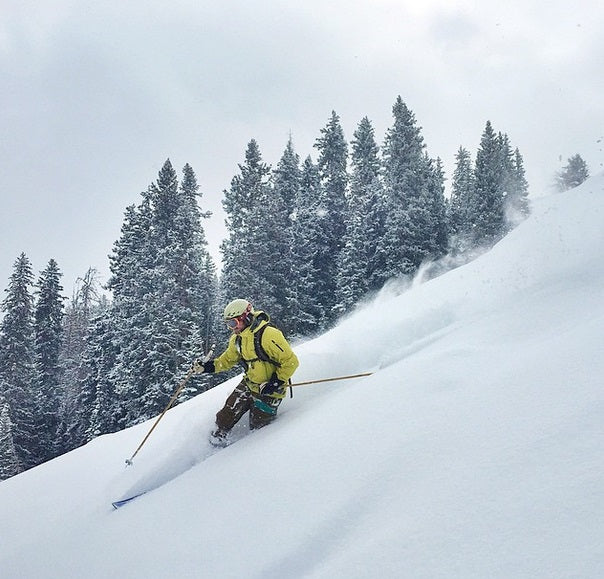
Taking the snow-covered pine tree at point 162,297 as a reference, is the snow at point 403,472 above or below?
below

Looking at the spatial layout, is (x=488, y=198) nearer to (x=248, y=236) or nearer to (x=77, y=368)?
(x=248, y=236)

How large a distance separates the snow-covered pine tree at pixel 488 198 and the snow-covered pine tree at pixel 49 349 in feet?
122

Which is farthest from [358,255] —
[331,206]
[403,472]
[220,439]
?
[403,472]

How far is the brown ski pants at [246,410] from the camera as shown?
6578 millimetres

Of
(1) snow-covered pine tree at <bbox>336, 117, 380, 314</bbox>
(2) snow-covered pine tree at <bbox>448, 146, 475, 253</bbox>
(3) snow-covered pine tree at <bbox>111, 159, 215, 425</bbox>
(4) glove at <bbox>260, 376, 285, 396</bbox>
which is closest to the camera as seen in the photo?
(4) glove at <bbox>260, 376, 285, 396</bbox>

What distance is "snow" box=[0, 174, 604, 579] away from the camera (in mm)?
2607

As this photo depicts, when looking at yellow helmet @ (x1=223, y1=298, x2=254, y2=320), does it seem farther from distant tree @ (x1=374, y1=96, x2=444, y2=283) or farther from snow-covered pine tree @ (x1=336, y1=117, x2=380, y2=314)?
distant tree @ (x1=374, y1=96, x2=444, y2=283)

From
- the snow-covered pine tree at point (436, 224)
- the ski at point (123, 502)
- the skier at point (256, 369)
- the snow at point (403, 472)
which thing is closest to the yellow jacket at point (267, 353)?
the skier at point (256, 369)

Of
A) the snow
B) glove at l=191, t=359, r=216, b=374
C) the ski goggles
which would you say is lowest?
the snow

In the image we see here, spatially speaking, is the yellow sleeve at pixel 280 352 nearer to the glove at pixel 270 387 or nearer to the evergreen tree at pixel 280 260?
the glove at pixel 270 387

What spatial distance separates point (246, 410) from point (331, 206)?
32790mm

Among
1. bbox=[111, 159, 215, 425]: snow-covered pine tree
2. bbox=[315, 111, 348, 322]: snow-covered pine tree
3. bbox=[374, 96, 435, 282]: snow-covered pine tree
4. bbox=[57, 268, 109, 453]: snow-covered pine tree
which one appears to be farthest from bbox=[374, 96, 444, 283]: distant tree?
bbox=[57, 268, 109, 453]: snow-covered pine tree

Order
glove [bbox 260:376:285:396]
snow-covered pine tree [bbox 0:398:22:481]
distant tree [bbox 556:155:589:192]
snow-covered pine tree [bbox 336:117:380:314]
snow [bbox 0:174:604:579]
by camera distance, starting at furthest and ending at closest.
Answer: distant tree [bbox 556:155:589:192], snow-covered pine tree [bbox 336:117:380:314], snow-covered pine tree [bbox 0:398:22:481], glove [bbox 260:376:285:396], snow [bbox 0:174:604:579]

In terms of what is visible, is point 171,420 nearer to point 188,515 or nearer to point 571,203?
point 188,515
